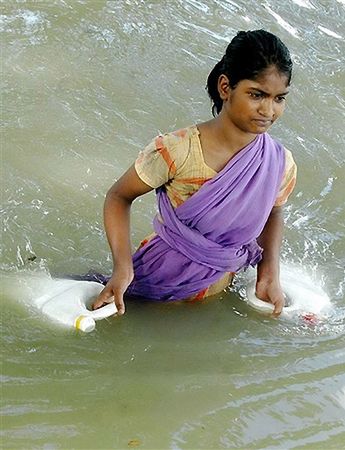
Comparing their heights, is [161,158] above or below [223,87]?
below

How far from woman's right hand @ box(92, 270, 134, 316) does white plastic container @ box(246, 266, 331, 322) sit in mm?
564

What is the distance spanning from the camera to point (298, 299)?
3.00 metres

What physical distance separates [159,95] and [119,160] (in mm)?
786

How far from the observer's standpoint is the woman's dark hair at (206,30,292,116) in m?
2.33

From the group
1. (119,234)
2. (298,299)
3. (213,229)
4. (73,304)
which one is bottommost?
(73,304)

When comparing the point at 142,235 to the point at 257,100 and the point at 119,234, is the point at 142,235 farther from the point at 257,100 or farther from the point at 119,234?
the point at 257,100

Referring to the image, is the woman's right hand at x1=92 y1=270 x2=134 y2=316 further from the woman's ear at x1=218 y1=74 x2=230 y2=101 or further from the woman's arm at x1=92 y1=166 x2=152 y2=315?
the woman's ear at x1=218 y1=74 x2=230 y2=101

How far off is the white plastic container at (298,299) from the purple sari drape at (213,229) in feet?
0.58

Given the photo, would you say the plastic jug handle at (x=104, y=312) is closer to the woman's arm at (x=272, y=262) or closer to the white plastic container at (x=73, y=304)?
the white plastic container at (x=73, y=304)

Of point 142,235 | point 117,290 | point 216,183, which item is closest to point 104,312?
point 117,290

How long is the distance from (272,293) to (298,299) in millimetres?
210

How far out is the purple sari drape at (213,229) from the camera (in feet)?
8.28

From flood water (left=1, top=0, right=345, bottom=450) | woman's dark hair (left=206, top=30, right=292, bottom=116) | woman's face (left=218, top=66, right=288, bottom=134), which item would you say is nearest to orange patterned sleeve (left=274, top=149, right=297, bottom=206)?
woman's face (left=218, top=66, right=288, bottom=134)

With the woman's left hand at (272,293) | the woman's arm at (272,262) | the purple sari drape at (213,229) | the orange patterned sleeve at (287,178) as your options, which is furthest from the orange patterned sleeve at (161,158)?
the woman's left hand at (272,293)
